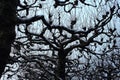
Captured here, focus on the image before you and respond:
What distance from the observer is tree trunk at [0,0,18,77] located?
18.8 feet

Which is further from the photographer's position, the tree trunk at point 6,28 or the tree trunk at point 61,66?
the tree trunk at point 61,66

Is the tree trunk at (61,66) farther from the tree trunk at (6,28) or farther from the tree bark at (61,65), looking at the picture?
the tree trunk at (6,28)

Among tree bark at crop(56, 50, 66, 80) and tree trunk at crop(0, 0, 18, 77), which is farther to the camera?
tree bark at crop(56, 50, 66, 80)

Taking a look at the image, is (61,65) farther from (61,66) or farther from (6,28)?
(6,28)

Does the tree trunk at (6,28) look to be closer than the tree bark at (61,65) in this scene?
Yes

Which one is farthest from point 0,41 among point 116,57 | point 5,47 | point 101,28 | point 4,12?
point 116,57

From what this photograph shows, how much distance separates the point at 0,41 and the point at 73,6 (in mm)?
5391

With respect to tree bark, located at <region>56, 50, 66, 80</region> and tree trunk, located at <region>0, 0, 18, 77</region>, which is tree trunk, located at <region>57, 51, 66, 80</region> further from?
tree trunk, located at <region>0, 0, 18, 77</region>

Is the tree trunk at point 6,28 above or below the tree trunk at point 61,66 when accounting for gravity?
above

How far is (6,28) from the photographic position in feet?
19.1

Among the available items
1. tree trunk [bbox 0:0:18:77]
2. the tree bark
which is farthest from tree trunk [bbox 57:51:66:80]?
tree trunk [bbox 0:0:18:77]

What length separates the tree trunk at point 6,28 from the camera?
5738 millimetres

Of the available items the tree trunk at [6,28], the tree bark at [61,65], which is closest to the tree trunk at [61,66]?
the tree bark at [61,65]

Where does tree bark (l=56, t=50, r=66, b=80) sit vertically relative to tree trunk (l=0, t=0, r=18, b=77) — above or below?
below
